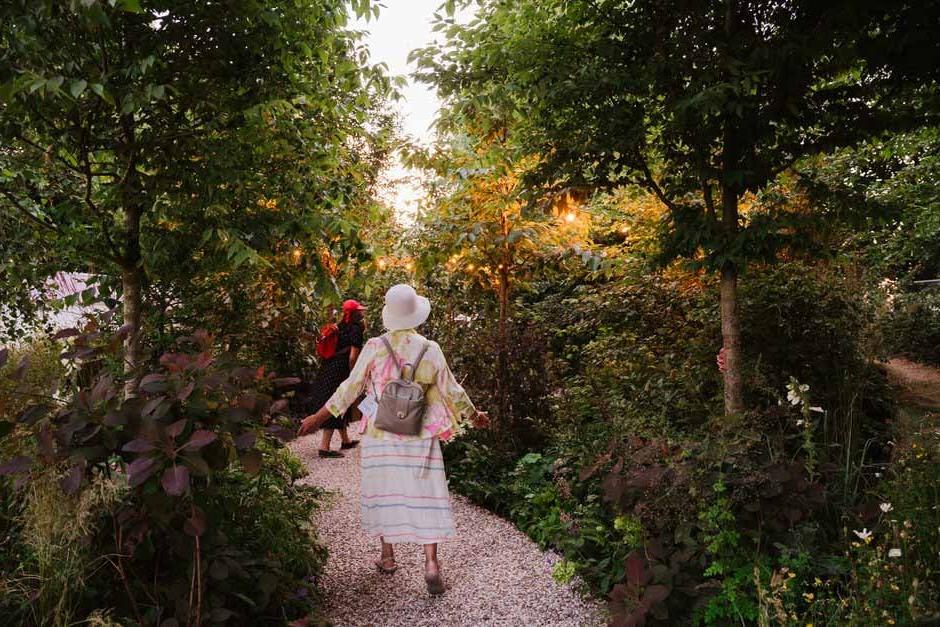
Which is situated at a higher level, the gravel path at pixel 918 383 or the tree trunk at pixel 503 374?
the tree trunk at pixel 503 374

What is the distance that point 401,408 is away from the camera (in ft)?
12.5

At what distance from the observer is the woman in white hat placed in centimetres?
392

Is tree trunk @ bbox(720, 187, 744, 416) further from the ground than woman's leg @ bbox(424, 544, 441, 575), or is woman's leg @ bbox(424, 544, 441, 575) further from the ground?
tree trunk @ bbox(720, 187, 744, 416)

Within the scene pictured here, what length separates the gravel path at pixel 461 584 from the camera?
3.48 meters

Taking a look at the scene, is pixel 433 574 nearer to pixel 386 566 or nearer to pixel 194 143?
pixel 386 566

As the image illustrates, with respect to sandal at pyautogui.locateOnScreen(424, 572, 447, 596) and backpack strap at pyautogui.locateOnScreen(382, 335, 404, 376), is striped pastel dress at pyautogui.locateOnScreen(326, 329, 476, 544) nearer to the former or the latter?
backpack strap at pyautogui.locateOnScreen(382, 335, 404, 376)

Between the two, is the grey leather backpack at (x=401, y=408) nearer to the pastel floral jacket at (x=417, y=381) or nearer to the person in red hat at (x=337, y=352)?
the pastel floral jacket at (x=417, y=381)

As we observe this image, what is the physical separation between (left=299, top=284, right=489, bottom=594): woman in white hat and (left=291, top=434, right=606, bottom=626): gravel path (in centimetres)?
23

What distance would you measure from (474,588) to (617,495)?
1255mm

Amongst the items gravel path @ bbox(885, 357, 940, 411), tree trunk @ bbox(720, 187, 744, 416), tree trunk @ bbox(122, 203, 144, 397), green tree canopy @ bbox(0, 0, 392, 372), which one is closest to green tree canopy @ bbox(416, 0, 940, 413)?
tree trunk @ bbox(720, 187, 744, 416)

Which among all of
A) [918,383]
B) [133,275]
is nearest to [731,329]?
[133,275]

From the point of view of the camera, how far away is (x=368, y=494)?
402cm

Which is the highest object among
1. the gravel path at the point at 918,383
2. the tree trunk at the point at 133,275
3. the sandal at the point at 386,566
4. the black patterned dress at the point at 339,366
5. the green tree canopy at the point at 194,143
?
the green tree canopy at the point at 194,143

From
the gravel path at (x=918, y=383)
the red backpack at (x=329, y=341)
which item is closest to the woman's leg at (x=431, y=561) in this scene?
the red backpack at (x=329, y=341)
